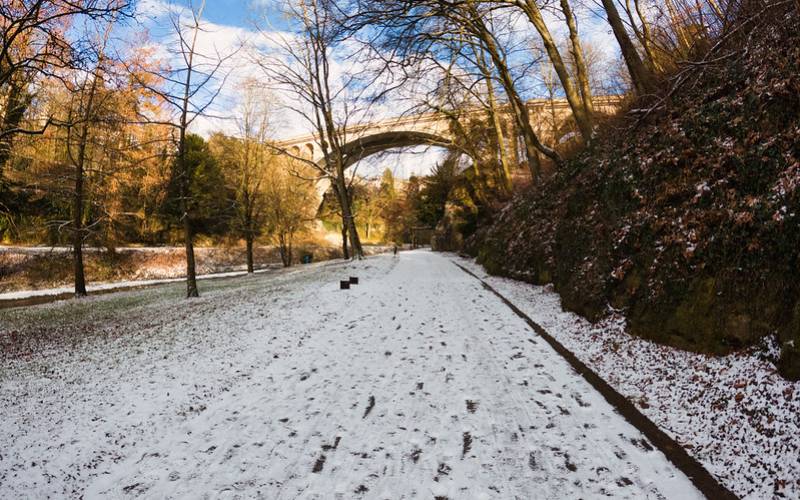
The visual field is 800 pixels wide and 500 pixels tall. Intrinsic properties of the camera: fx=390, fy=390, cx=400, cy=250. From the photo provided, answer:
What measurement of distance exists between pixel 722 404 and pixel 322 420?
313 cm

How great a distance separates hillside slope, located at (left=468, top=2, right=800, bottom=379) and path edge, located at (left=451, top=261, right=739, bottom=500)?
0.95 m

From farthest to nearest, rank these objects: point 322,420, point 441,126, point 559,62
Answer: point 441,126 < point 559,62 < point 322,420

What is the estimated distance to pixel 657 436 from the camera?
9.28 feet

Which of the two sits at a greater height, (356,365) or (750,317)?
(750,317)

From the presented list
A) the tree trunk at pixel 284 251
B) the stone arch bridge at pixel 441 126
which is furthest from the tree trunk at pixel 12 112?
the tree trunk at pixel 284 251

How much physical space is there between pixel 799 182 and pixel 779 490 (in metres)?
2.48

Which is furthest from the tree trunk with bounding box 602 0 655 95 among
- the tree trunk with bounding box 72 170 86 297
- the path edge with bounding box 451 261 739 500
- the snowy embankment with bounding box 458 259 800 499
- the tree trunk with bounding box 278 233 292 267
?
the tree trunk with bounding box 278 233 292 267

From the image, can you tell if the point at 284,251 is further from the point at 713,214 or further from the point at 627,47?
the point at 713,214

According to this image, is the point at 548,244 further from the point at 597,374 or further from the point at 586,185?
the point at 597,374

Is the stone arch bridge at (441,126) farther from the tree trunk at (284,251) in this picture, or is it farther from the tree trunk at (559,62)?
the tree trunk at (284,251)

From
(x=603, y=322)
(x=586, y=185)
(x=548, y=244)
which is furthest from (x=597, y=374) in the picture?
(x=548, y=244)

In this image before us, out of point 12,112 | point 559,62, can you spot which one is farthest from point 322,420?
point 12,112

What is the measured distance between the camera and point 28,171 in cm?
1543

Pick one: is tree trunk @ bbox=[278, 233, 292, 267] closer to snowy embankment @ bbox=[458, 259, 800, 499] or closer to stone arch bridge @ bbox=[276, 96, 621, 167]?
stone arch bridge @ bbox=[276, 96, 621, 167]
